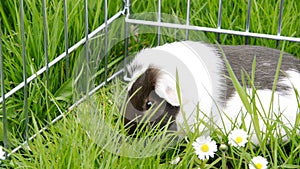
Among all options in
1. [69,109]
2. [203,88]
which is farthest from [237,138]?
[69,109]

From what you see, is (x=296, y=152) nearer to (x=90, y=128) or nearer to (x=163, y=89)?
(x=163, y=89)

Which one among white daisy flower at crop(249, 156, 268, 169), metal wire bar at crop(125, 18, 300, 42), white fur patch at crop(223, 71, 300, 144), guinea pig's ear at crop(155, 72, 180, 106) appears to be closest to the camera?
white daisy flower at crop(249, 156, 268, 169)

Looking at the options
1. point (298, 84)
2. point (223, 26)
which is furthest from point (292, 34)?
point (298, 84)

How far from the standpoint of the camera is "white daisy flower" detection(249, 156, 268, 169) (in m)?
2.21

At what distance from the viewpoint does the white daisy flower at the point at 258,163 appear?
7.26 feet

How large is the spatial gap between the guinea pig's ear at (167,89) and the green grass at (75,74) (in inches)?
5.4

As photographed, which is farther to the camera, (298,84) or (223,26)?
(223,26)

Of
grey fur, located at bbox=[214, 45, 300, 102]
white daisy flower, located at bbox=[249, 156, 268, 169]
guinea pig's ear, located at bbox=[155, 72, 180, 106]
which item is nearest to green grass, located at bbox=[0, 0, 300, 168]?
white daisy flower, located at bbox=[249, 156, 268, 169]

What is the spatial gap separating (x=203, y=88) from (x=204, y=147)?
274mm

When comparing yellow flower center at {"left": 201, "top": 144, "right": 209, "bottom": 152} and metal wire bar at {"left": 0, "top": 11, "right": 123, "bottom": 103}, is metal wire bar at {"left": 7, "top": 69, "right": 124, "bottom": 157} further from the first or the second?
yellow flower center at {"left": 201, "top": 144, "right": 209, "bottom": 152}

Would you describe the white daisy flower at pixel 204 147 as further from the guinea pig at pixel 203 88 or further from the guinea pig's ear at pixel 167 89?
the guinea pig's ear at pixel 167 89

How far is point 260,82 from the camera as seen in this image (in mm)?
2551

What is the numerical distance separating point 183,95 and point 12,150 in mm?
636

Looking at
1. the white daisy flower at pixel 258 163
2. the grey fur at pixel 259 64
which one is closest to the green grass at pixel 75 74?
the white daisy flower at pixel 258 163
